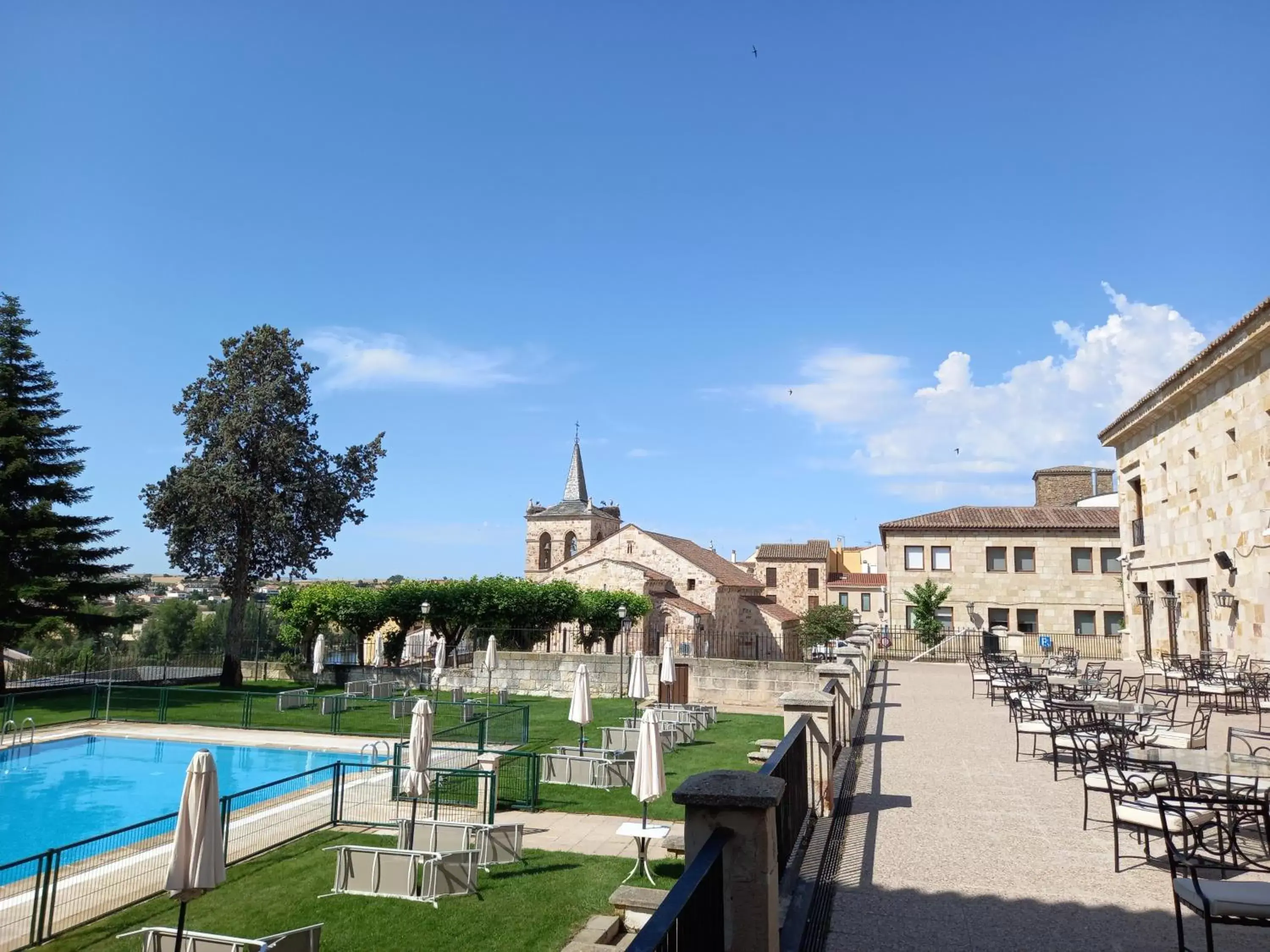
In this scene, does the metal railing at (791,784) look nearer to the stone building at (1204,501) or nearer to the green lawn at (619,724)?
the green lawn at (619,724)

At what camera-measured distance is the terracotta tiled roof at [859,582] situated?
65812mm

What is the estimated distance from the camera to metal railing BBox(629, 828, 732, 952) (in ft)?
8.68

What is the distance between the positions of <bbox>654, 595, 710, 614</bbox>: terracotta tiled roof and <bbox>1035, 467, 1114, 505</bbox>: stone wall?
19.7m

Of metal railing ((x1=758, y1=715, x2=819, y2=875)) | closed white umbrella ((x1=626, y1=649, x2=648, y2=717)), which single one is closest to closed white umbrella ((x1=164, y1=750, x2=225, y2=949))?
metal railing ((x1=758, y1=715, x2=819, y2=875))

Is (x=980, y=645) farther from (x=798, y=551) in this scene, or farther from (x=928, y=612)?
(x=798, y=551)

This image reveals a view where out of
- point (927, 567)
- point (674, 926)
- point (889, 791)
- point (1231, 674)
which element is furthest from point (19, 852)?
point (927, 567)

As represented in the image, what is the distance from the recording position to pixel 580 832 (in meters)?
11.3

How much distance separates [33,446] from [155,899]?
26.0 m

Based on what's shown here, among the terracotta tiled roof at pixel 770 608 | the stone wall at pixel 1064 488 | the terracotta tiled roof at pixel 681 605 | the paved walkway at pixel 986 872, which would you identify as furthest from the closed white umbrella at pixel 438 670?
the stone wall at pixel 1064 488

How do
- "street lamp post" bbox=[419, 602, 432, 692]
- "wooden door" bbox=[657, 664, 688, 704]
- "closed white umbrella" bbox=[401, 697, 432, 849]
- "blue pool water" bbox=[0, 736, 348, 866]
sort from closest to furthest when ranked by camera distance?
"closed white umbrella" bbox=[401, 697, 432, 849]
"blue pool water" bbox=[0, 736, 348, 866]
"wooden door" bbox=[657, 664, 688, 704]
"street lamp post" bbox=[419, 602, 432, 692]

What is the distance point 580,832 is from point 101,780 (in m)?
13.2

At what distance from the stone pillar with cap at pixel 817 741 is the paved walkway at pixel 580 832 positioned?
6.20ft

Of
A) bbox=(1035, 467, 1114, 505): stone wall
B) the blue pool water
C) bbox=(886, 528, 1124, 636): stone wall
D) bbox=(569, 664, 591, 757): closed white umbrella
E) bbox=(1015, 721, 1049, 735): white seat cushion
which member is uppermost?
bbox=(1035, 467, 1114, 505): stone wall

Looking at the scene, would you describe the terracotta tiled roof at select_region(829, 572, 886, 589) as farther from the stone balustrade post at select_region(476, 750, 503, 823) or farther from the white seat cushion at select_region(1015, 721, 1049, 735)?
the stone balustrade post at select_region(476, 750, 503, 823)
